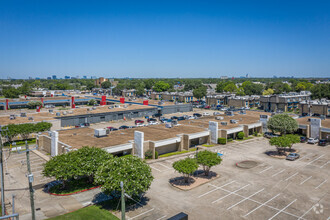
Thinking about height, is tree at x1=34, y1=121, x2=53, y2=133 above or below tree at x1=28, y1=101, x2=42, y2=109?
below

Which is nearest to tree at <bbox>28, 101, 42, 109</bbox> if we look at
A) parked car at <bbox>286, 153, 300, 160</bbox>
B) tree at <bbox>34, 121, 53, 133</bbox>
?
tree at <bbox>34, 121, 53, 133</bbox>

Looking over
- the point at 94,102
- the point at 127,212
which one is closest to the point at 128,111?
the point at 94,102

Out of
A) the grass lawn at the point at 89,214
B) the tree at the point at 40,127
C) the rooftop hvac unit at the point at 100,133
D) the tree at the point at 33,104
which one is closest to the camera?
the grass lawn at the point at 89,214

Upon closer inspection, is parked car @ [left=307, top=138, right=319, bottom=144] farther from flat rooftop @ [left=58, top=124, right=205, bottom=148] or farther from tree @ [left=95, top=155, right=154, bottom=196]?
tree @ [left=95, top=155, right=154, bottom=196]

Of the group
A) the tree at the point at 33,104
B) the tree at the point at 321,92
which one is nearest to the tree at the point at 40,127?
the tree at the point at 33,104

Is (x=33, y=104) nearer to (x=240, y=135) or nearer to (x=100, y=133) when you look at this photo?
(x=100, y=133)

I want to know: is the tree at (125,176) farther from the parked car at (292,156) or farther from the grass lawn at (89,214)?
the parked car at (292,156)
